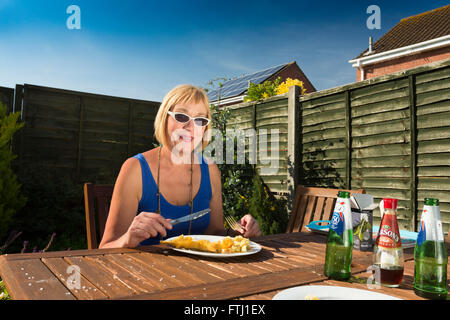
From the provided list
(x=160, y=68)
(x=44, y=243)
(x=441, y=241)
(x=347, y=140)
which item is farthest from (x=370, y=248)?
(x=44, y=243)

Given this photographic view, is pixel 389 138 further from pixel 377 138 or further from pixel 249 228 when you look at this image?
pixel 249 228

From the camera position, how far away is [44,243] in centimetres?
427

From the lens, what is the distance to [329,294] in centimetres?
80

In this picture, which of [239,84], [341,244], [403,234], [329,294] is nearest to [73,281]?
[329,294]

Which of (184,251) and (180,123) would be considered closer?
(184,251)

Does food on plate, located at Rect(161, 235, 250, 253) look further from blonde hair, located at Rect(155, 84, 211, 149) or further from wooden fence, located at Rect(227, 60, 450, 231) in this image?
wooden fence, located at Rect(227, 60, 450, 231)

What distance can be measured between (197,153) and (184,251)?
97 cm

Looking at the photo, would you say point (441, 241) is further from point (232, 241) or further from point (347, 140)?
point (347, 140)

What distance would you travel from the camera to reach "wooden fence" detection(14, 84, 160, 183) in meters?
5.23

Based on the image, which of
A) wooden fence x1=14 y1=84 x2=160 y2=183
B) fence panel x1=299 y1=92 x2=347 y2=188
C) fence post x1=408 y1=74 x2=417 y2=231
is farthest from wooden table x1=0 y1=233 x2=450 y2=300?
wooden fence x1=14 y1=84 x2=160 y2=183

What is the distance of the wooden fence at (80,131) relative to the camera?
17.1ft

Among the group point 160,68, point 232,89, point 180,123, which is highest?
point 232,89

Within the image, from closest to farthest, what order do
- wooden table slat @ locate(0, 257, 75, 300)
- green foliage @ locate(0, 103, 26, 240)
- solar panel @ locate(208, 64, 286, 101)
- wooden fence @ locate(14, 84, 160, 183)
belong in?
wooden table slat @ locate(0, 257, 75, 300), green foliage @ locate(0, 103, 26, 240), wooden fence @ locate(14, 84, 160, 183), solar panel @ locate(208, 64, 286, 101)

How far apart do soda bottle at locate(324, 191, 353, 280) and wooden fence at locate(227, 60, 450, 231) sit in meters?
2.71
